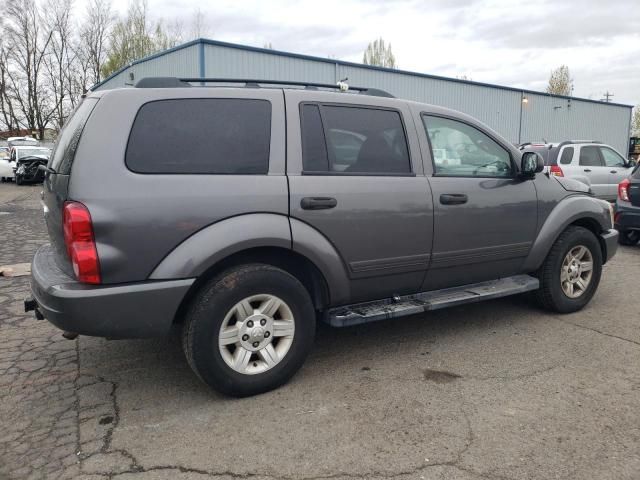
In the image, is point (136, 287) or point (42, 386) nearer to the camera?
point (136, 287)

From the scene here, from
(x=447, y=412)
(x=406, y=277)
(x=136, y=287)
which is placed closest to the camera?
(x=136, y=287)

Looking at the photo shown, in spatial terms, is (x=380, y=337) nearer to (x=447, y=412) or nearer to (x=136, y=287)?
(x=447, y=412)

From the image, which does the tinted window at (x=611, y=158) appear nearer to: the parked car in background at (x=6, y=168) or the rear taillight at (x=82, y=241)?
the rear taillight at (x=82, y=241)

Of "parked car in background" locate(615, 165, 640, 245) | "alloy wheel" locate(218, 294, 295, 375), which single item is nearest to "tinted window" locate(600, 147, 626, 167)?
"parked car in background" locate(615, 165, 640, 245)

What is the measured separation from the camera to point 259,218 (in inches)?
122

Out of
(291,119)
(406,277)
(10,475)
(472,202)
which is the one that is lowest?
(10,475)

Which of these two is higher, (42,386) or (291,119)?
(291,119)

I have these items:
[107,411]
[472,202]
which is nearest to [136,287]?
[107,411]

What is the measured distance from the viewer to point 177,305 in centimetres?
294

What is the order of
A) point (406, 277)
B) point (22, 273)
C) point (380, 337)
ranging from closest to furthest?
point (406, 277), point (380, 337), point (22, 273)

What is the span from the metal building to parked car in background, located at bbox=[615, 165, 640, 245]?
10.7m

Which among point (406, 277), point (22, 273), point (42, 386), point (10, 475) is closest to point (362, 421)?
point (406, 277)

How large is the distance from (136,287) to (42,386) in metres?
1.18

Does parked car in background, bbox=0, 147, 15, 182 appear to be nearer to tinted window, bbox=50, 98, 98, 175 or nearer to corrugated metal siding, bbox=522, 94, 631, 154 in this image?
tinted window, bbox=50, 98, 98, 175
